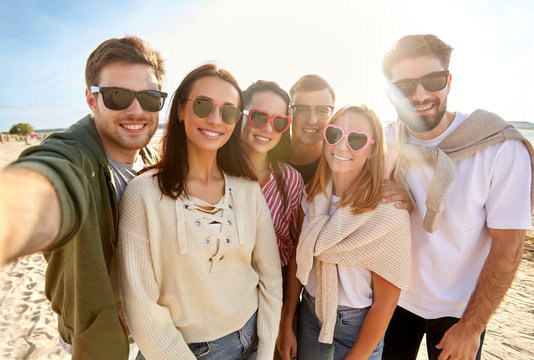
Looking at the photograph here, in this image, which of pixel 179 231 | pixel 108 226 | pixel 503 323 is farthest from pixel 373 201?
pixel 503 323

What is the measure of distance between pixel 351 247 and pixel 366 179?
1.90 feet

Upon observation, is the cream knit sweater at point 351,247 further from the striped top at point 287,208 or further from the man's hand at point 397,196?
the striped top at point 287,208

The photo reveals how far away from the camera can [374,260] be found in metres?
1.97

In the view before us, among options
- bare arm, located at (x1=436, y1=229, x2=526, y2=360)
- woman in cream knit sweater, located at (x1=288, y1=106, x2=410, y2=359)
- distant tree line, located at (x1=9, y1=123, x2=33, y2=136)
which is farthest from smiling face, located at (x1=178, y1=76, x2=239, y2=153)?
distant tree line, located at (x1=9, y1=123, x2=33, y2=136)

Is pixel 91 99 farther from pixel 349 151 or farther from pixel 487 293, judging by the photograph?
pixel 487 293

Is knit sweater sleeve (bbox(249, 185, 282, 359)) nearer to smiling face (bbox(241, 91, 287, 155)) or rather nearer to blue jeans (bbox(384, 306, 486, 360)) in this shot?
smiling face (bbox(241, 91, 287, 155))

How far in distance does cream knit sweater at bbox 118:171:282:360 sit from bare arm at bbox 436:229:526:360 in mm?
1518

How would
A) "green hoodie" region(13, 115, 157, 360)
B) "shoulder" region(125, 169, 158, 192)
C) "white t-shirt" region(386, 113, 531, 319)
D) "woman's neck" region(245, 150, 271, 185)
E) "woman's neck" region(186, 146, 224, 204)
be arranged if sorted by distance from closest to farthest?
"green hoodie" region(13, 115, 157, 360)
"shoulder" region(125, 169, 158, 192)
"woman's neck" region(186, 146, 224, 204)
"white t-shirt" region(386, 113, 531, 319)
"woman's neck" region(245, 150, 271, 185)

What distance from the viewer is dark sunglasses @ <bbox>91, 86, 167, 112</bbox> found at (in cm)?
205

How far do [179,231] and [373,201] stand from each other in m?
1.40

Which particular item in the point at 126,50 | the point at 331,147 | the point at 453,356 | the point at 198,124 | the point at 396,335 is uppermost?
the point at 126,50

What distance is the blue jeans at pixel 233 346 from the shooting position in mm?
1755

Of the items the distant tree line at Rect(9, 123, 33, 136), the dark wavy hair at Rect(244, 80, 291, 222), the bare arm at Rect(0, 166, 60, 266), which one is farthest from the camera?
the distant tree line at Rect(9, 123, 33, 136)

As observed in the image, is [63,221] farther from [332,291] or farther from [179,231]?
[332,291]
